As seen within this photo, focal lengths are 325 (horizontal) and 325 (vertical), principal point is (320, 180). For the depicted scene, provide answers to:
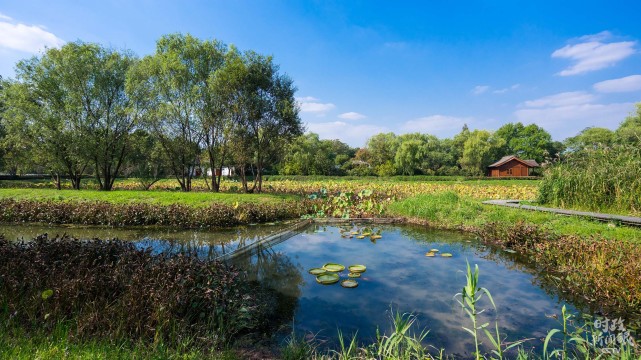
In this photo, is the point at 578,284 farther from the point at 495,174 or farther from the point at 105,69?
the point at 495,174

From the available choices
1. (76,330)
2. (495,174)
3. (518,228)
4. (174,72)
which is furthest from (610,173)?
(495,174)

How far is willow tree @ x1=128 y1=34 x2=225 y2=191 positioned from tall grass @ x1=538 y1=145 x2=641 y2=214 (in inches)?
717

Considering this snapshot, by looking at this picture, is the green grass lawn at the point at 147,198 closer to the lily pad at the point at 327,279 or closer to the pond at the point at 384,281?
the pond at the point at 384,281

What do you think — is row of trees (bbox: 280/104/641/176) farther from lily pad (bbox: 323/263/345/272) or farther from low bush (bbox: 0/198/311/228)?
lily pad (bbox: 323/263/345/272)

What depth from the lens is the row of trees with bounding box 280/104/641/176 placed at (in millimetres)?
51656

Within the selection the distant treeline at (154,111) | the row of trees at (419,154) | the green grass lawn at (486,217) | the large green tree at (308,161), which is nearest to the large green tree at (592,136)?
the row of trees at (419,154)

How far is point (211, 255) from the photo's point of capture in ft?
28.0

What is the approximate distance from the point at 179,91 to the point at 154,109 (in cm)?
221

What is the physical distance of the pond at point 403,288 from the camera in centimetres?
470

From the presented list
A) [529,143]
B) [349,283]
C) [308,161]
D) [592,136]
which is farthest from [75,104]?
[592,136]

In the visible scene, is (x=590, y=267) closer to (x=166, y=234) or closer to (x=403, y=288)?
(x=403, y=288)

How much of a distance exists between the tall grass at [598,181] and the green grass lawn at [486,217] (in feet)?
5.63

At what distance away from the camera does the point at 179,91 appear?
2086 centimetres

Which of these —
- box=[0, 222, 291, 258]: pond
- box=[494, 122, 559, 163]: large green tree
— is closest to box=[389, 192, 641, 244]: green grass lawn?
box=[0, 222, 291, 258]: pond
